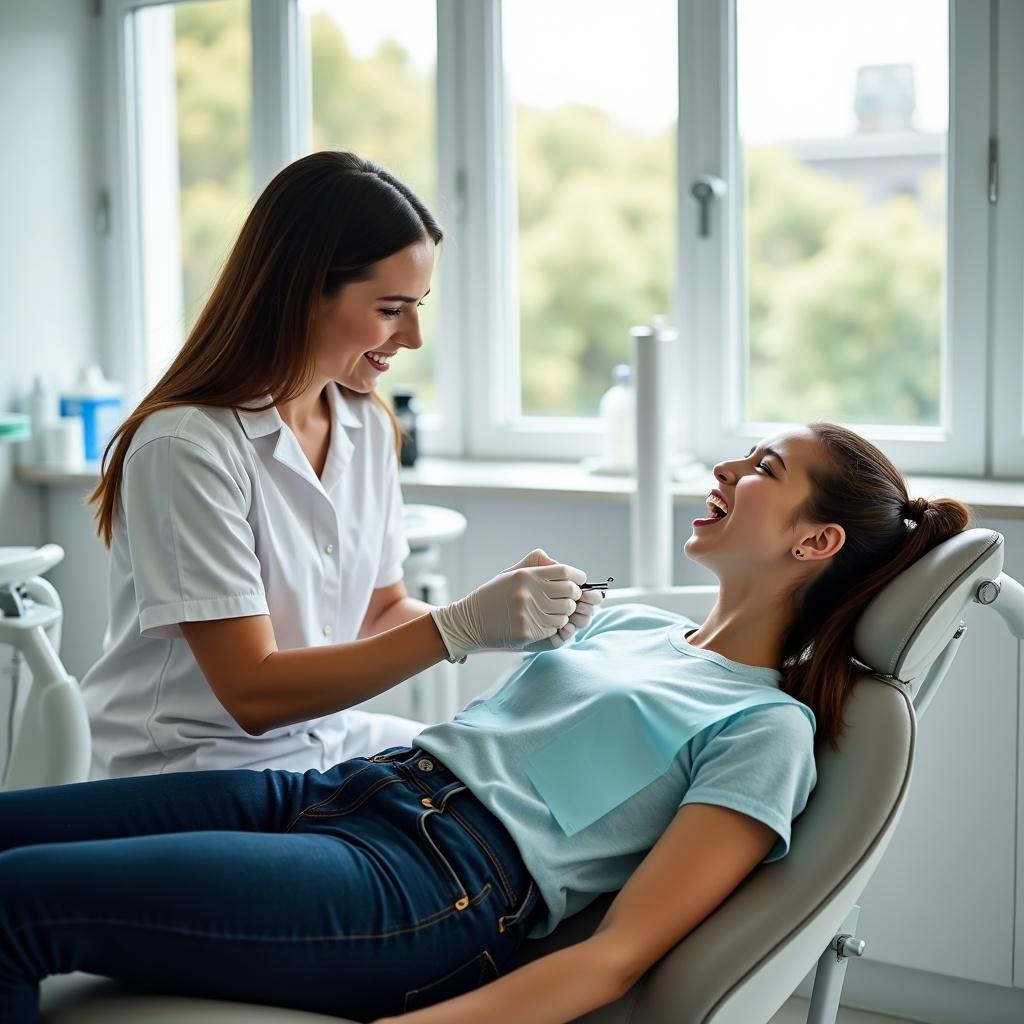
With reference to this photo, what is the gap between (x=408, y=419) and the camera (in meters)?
2.51

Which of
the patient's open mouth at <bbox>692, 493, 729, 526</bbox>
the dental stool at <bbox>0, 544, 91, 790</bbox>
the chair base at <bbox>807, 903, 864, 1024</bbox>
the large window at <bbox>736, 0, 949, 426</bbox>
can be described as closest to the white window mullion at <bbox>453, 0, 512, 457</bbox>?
the large window at <bbox>736, 0, 949, 426</bbox>

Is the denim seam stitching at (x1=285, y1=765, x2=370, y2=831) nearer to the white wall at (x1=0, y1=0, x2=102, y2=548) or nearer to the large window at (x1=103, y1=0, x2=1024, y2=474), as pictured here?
the large window at (x1=103, y1=0, x2=1024, y2=474)

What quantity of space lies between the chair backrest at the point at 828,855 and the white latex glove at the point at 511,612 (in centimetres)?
30

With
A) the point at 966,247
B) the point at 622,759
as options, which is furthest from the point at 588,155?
the point at 622,759

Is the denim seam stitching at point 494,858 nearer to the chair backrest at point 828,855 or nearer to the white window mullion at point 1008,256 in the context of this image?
the chair backrest at point 828,855

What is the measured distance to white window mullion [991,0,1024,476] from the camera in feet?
6.93

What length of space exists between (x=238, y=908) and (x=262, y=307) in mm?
706

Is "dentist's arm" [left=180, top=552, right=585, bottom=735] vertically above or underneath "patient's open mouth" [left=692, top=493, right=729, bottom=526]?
underneath

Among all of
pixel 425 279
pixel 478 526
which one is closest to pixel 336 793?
pixel 425 279

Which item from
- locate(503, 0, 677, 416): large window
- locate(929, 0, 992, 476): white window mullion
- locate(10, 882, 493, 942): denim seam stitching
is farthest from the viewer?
locate(503, 0, 677, 416): large window

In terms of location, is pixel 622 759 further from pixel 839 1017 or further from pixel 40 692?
pixel 839 1017

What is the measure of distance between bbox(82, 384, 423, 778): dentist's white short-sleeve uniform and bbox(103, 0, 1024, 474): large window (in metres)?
0.47

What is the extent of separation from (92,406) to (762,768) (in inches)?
79.1

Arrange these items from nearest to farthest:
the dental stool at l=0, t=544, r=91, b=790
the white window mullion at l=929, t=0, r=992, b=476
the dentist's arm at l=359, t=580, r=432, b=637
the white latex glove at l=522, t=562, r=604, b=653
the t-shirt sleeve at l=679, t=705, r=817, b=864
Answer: the t-shirt sleeve at l=679, t=705, r=817, b=864 < the white latex glove at l=522, t=562, r=604, b=653 < the dental stool at l=0, t=544, r=91, b=790 < the dentist's arm at l=359, t=580, r=432, b=637 < the white window mullion at l=929, t=0, r=992, b=476
